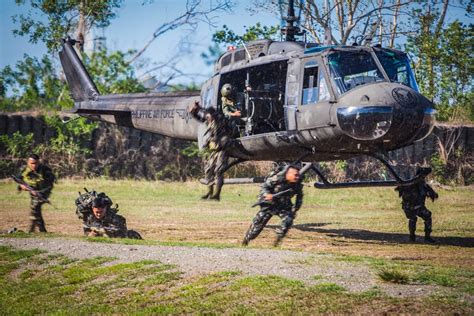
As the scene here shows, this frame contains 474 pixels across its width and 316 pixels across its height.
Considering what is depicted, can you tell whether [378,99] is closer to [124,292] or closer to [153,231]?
[124,292]

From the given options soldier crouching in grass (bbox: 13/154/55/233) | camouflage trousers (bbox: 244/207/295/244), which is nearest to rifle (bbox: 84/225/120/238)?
soldier crouching in grass (bbox: 13/154/55/233)

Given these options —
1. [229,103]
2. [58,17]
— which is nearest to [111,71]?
[58,17]

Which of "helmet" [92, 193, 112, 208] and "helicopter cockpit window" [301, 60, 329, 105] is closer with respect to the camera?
"helicopter cockpit window" [301, 60, 329, 105]

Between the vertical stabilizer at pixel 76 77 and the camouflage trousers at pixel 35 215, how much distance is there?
611cm

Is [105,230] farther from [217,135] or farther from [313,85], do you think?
[313,85]


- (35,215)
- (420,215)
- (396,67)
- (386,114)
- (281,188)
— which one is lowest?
(35,215)

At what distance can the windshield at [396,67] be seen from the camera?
14.3 m

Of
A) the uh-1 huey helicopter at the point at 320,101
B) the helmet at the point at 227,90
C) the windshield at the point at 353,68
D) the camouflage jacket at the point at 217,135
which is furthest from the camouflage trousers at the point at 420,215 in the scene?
the helmet at the point at 227,90

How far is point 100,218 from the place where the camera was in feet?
50.4

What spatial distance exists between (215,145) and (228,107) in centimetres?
85

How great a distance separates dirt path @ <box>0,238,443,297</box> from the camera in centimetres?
987

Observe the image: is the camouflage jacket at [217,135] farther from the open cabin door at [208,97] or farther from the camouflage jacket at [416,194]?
the camouflage jacket at [416,194]

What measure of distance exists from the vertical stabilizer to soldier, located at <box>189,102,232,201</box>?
7.22 m

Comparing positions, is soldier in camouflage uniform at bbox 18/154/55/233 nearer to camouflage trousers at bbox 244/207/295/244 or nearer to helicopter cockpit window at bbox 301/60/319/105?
camouflage trousers at bbox 244/207/295/244
